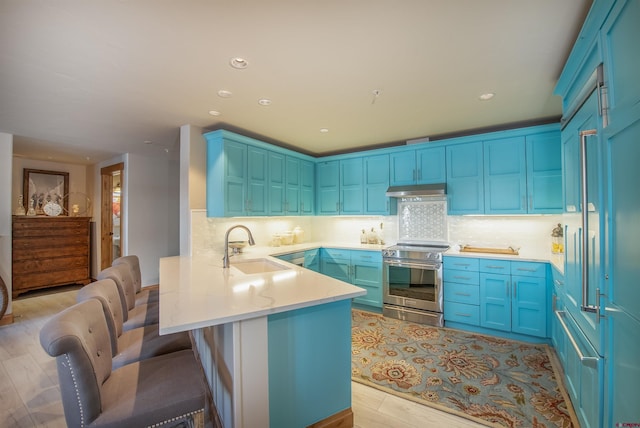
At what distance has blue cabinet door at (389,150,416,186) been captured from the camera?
3992 millimetres

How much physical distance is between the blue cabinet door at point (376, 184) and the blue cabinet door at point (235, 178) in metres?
1.92

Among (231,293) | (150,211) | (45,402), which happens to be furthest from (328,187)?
(45,402)

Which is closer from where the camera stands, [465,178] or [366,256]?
[465,178]

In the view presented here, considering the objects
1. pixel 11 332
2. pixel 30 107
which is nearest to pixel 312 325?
pixel 30 107

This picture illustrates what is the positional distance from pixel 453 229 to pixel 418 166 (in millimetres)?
1038

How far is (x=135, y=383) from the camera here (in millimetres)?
1344

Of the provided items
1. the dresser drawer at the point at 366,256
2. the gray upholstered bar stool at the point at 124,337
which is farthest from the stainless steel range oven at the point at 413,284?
the gray upholstered bar stool at the point at 124,337

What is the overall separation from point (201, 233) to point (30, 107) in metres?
2.05

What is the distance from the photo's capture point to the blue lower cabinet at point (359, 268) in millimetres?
3965

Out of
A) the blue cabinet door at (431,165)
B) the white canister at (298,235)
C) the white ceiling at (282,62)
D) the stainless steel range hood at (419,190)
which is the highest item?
the white ceiling at (282,62)

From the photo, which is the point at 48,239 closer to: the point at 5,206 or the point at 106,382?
the point at 5,206

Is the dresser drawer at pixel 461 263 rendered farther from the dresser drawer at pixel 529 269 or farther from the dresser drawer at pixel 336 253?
the dresser drawer at pixel 336 253

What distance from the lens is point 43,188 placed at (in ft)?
17.6

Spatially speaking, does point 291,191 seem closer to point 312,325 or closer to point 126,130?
point 126,130
